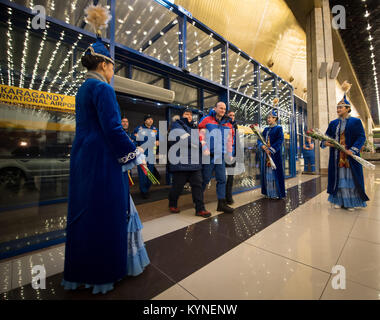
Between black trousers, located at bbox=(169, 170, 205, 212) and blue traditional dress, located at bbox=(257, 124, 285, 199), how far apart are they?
1781mm

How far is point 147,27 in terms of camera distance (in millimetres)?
5105

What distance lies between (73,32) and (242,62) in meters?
5.34

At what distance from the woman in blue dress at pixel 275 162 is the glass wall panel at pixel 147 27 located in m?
A: 3.79

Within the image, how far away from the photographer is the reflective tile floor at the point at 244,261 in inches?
41.4

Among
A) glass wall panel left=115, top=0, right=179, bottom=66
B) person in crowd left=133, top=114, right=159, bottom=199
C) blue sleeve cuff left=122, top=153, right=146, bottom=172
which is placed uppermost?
glass wall panel left=115, top=0, right=179, bottom=66

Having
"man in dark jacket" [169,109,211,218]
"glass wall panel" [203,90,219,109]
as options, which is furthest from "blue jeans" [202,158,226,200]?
"glass wall panel" [203,90,219,109]

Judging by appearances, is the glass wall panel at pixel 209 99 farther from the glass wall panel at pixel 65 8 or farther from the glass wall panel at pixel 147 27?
the glass wall panel at pixel 65 8

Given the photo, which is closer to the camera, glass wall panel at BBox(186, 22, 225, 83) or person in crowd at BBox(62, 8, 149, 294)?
person in crowd at BBox(62, 8, 149, 294)

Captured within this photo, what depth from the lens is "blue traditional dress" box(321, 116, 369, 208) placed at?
102 inches

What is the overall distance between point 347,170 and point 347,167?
2.1 inches

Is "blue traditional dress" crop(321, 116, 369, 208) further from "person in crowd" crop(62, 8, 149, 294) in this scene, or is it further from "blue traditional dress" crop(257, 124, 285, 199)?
"person in crowd" crop(62, 8, 149, 294)

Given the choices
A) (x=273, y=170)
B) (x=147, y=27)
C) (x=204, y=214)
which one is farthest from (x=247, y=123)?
(x=147, y=27)
